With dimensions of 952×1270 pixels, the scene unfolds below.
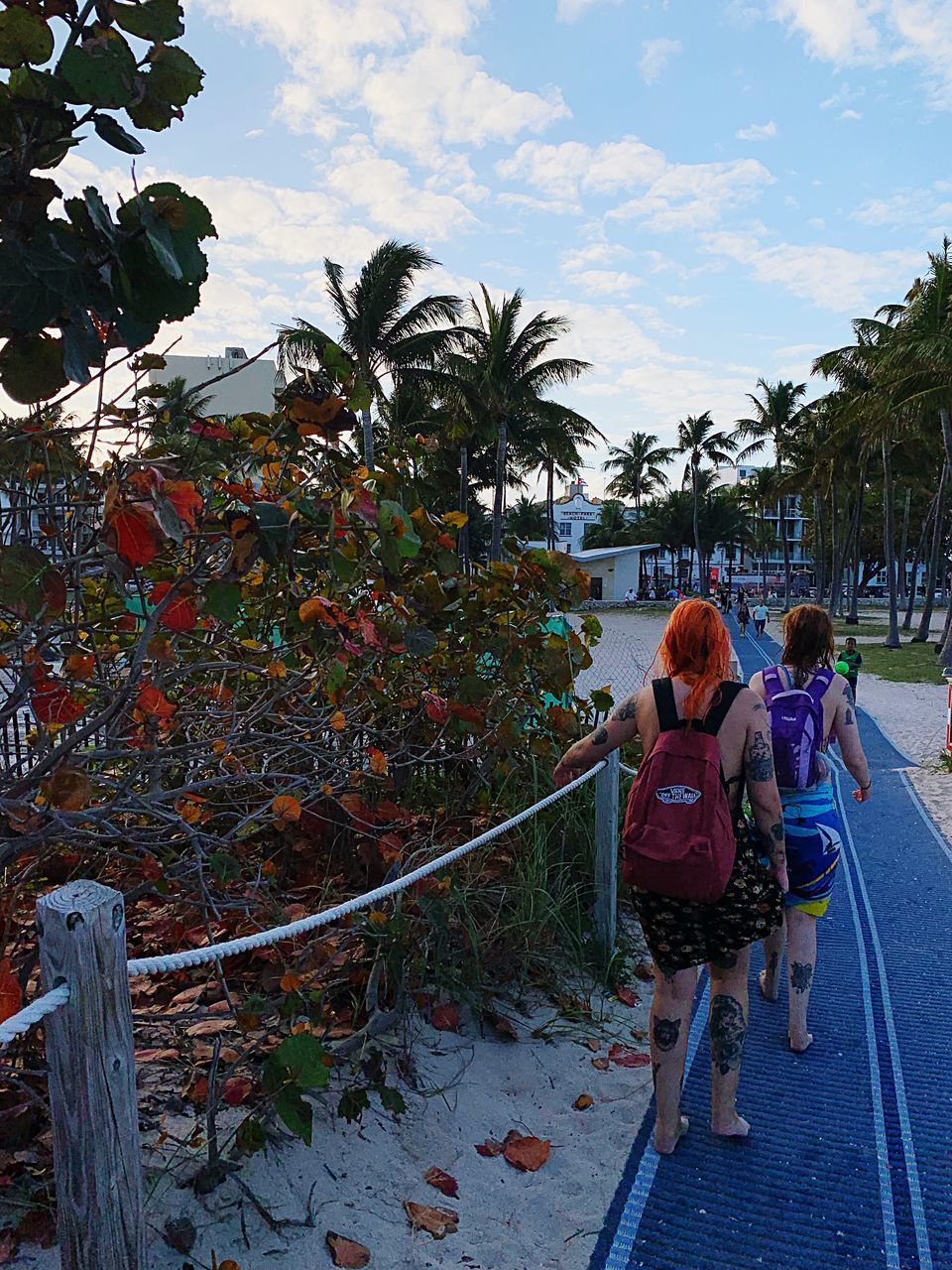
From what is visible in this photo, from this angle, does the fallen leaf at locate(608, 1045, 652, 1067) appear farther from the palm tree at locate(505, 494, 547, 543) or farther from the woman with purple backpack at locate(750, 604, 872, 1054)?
the palm tree at locate(505, 494, 547, 543)

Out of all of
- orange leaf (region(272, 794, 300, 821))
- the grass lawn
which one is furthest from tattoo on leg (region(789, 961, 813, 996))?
the grass lawn

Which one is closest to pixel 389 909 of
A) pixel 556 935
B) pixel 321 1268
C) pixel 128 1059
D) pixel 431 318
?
pixel 556 935

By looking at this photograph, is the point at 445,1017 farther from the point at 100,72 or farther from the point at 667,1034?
the point at 100,72

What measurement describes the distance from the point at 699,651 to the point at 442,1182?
1.65 m

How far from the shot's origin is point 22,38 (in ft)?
5.42

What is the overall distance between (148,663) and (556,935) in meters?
1.97

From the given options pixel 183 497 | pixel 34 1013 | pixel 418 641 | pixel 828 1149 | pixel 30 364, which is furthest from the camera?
pixel 418 641

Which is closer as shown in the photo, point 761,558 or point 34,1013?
point 34,1013

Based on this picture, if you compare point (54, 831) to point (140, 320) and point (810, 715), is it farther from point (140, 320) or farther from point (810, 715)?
point (810, 715)

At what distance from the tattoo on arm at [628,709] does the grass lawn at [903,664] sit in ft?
46.0

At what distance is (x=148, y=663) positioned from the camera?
10.5 ft

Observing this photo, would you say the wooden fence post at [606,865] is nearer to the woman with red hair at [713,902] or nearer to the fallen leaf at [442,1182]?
the woman with red hair at [713,902]

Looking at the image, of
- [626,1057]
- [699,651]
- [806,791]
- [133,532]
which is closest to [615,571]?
[806,791]

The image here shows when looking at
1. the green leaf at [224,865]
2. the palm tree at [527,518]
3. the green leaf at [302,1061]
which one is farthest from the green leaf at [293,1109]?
the palm tree at [527,518]
